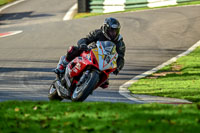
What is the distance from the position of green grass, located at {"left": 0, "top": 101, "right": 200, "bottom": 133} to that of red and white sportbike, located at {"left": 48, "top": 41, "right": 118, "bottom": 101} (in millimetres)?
448

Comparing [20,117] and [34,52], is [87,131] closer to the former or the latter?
[20,117]

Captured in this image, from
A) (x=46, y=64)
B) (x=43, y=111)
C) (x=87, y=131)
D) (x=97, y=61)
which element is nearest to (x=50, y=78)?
(x=46, y=64)

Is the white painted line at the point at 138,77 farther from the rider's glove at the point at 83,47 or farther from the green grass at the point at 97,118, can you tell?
the green grass at the point at 97,118

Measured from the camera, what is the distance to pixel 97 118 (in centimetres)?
627

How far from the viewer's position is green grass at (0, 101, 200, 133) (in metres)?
5.55

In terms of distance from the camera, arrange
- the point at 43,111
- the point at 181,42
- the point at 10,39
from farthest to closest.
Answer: the point at 10,39
the point at 181,42
the point at 43,111

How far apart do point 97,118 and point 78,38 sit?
1496cm

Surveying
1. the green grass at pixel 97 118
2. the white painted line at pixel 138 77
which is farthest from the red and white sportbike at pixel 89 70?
the white painted line at pixel 138 77

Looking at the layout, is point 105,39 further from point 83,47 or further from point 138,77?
point 138,77

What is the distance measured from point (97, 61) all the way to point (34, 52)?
10.4m

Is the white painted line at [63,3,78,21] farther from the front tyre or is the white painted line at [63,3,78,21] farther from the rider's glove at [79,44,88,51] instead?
the front tyre

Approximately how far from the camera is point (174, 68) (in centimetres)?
1488

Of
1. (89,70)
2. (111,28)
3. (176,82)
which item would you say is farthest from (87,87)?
(176,82)

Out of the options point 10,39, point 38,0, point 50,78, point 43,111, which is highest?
point 43,111
